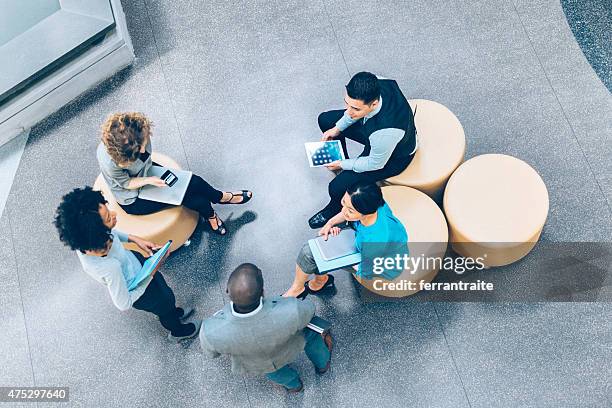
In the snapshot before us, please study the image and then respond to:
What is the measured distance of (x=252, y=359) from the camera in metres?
3.00

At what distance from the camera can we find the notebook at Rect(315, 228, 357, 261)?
11.3 feet

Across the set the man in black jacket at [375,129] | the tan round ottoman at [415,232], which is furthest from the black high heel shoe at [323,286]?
the man in black jacket at [375,129]

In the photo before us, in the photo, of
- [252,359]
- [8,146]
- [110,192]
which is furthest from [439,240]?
[8,146]

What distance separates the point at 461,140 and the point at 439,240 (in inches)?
27.6

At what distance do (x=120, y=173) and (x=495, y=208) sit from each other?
7.23ft

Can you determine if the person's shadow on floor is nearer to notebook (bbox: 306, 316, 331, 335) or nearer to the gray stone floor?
the gray stone floor

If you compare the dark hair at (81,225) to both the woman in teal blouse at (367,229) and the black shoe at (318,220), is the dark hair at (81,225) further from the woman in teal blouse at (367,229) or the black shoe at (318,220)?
the black shoe at (318,220)

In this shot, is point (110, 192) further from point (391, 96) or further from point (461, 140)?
point (461, 140)

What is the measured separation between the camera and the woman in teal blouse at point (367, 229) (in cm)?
304

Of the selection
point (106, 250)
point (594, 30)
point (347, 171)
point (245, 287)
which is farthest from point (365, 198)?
point (594, 30)

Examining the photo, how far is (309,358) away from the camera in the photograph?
359 cm

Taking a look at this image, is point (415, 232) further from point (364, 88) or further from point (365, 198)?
point (364, 88)

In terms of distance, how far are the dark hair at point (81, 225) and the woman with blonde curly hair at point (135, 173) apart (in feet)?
1.47

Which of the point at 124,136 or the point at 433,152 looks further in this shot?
the point at 433,152
